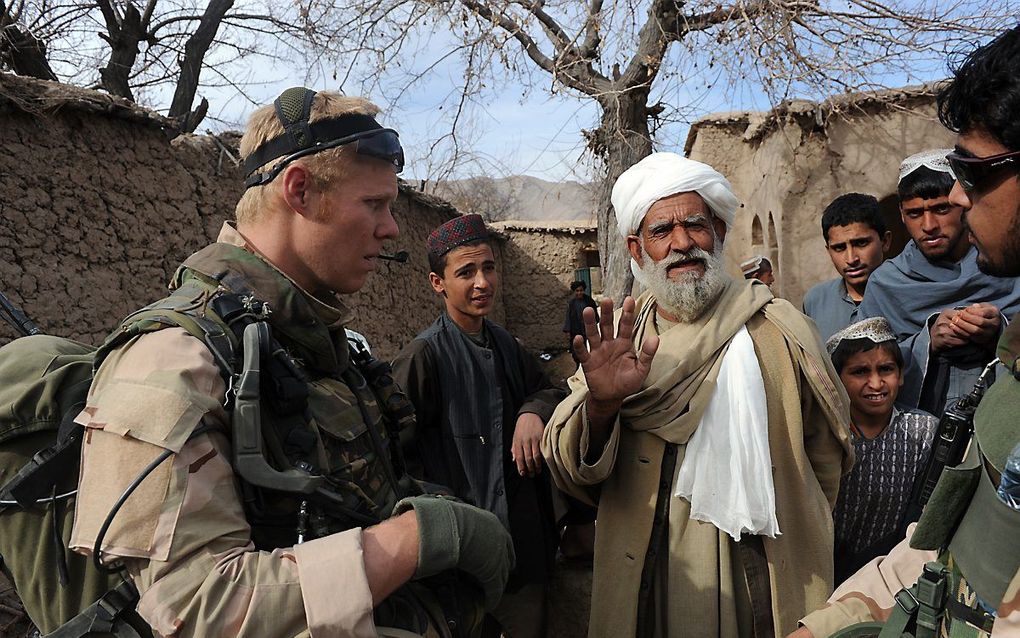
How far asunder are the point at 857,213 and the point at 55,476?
10.5 ft

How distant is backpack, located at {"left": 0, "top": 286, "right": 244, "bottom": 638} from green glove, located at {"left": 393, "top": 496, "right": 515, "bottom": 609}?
41cm

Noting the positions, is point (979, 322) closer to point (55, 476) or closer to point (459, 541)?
point (459, 541)

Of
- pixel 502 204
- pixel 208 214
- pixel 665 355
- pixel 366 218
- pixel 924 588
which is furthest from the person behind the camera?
pixel 502 204

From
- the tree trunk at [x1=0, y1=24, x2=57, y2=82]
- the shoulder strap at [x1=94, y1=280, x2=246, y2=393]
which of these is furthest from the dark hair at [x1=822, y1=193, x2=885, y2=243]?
the tree trunk at [x1=0, y1=24, x2=57, y2=82]

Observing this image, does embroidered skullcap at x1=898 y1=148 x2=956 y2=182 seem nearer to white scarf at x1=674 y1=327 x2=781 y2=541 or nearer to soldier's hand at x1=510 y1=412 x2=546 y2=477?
white scarf at x1=674 y1=327 x2=781 y2=541

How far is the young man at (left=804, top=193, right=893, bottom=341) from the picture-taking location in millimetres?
3160

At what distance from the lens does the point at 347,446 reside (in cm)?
136

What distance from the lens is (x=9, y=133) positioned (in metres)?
3.50

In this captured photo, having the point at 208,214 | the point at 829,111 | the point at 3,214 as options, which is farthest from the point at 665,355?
the point at 829,111

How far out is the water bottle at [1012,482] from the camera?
91 cm

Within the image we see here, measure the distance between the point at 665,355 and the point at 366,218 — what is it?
1.06 m

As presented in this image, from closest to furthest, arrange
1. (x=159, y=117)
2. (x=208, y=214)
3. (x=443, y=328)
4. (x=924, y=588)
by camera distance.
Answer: (x=924, y=588), (x=443, y=328), (x=159, y=117), (x=208, y=214)

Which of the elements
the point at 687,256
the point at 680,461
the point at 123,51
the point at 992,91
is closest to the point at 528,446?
the point at 680,461

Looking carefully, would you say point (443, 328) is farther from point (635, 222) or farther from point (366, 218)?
point (366, 218)
